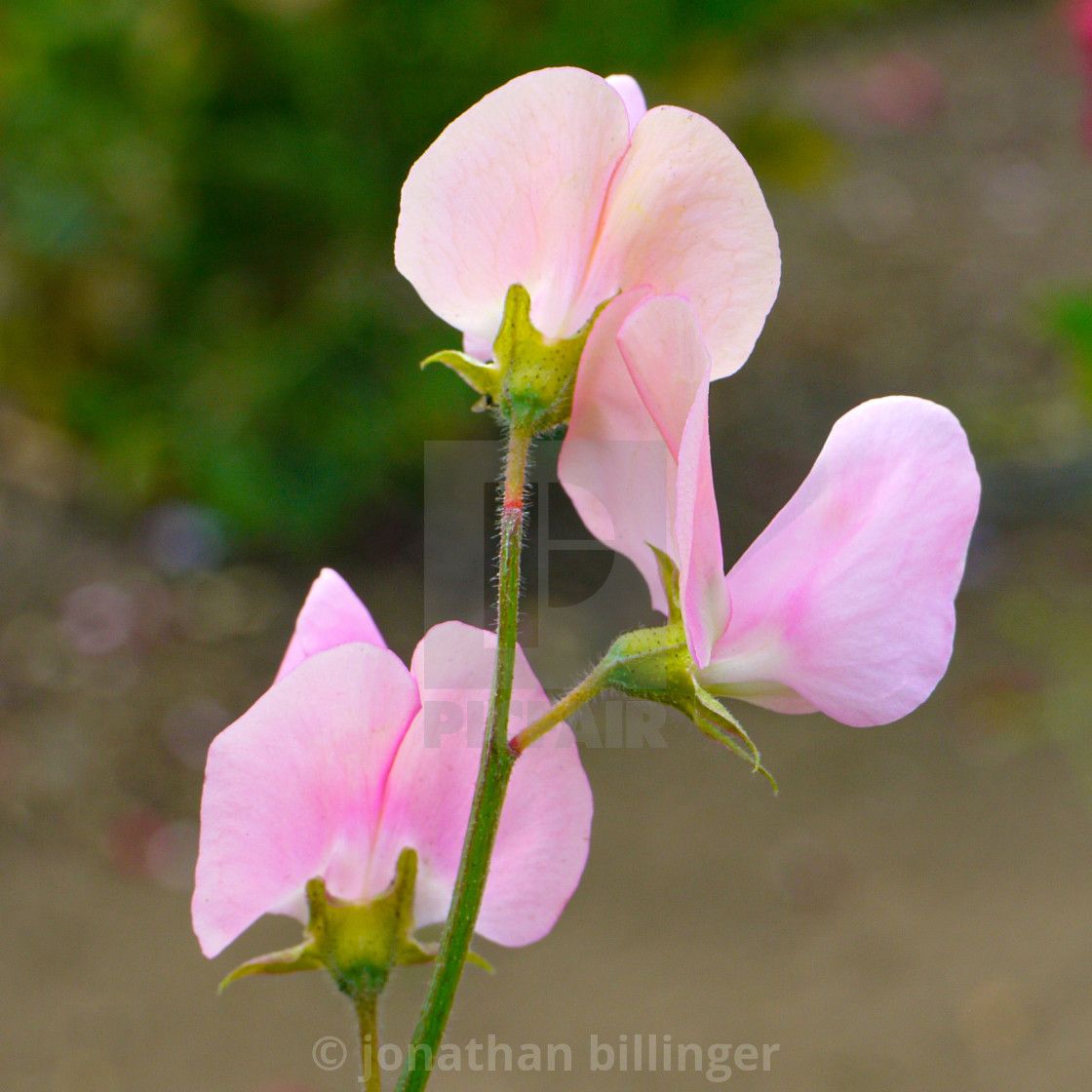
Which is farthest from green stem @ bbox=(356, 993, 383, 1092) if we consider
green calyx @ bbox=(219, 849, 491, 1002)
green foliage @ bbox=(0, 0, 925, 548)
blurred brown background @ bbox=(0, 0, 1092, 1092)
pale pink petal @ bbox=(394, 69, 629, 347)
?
green foliage @ bbox=(0, 0, 925, 548)

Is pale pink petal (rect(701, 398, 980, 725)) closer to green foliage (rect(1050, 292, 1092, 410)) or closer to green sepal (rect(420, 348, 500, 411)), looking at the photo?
green sepal (rect(420, 348, 500, 411))

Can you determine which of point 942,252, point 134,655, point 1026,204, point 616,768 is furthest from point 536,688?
point 1026,204

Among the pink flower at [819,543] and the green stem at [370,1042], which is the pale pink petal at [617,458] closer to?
the pink flower at [819,543]

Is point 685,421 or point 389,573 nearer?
point 685,421

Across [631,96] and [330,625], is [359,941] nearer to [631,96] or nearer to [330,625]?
[330,625]

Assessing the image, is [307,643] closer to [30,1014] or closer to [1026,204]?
[30,1014]

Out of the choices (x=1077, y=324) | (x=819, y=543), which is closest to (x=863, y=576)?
(x=819, y=543)

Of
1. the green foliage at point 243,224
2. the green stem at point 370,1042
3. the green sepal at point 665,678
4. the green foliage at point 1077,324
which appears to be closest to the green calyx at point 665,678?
the green sepal at point 665,678
